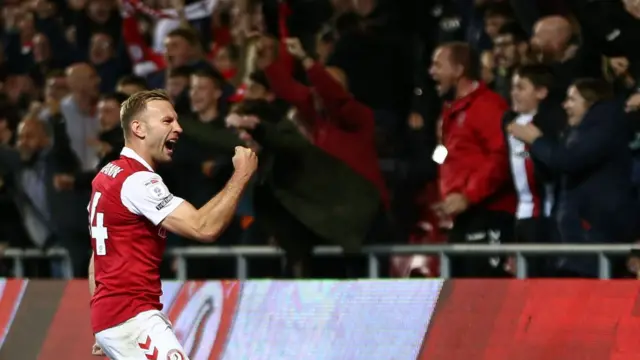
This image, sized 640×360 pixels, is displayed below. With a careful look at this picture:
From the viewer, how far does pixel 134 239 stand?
23.7 feet

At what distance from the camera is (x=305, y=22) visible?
43.9 ft

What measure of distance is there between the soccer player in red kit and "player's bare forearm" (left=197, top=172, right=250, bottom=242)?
0.36 metres

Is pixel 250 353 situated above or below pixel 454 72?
below

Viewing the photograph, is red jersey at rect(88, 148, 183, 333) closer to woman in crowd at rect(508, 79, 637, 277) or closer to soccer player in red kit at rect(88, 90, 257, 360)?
soccer player in red kit at rect(88, 90, 257, 360)

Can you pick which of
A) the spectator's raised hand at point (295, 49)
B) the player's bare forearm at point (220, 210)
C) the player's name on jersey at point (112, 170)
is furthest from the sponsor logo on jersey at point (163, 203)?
the spectator's raised hand at point (295, 49)

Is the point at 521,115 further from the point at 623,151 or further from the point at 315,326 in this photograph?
the point at 315,326

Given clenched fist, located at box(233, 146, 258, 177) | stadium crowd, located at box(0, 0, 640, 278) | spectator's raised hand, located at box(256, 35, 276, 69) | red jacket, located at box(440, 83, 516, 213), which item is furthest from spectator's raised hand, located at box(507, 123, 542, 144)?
clenched fist, located at box(233, 146, 258, 177)

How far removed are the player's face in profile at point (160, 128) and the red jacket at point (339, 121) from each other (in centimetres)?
390

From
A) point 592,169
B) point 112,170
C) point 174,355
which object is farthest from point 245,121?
point 174,355

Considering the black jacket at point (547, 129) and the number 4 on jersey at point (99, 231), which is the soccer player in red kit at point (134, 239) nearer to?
the number 4 on jersey at point (99, 231)

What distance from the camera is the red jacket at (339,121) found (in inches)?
437

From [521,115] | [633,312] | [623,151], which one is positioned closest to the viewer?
[633,312]

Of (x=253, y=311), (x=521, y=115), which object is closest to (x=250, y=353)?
(x=253, y=311)

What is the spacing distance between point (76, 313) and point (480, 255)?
3271 mm
